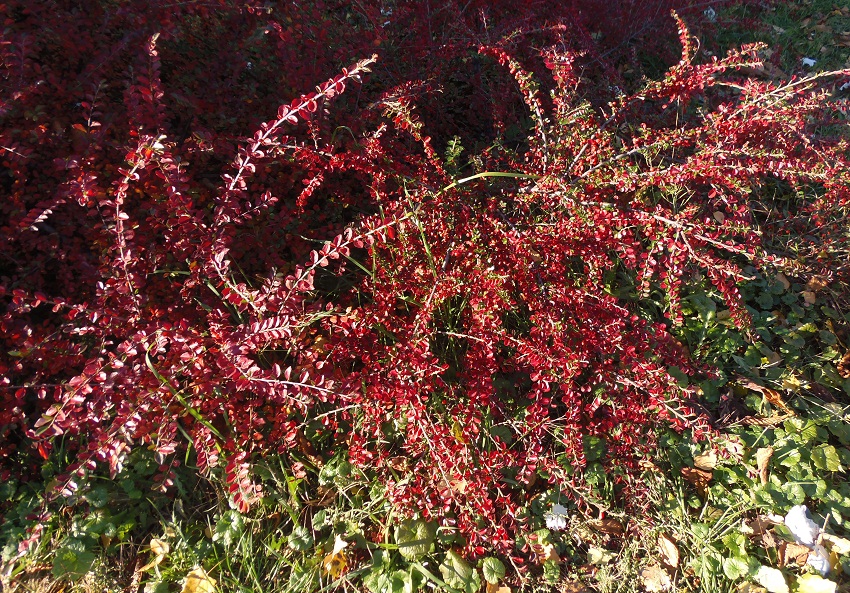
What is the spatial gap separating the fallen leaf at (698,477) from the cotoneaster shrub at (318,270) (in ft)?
0.63

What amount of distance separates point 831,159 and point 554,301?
1625 millimetres

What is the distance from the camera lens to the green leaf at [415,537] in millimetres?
1917

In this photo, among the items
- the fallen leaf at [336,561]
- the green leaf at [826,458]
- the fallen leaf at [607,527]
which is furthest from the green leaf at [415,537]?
the green leaf at [826,458]

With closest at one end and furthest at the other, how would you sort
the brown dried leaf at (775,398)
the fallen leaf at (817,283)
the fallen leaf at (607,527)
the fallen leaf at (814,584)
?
1. the fallen leaf at (814,584)
2. the fallen leaf at (607,527)
3. the brown dried leaf at (775,398)
4. the fallen leaf at (817,283)

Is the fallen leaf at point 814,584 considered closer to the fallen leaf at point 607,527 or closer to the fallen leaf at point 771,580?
the fallen leaf at point 771,580

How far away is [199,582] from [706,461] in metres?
1.88

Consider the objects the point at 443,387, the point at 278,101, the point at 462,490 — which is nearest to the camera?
the point at 462,490

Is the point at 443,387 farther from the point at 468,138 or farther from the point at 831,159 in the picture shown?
the point at 831,159

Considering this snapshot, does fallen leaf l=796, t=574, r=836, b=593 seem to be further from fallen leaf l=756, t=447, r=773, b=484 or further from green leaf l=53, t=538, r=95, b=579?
green leaf l=53, t=538, r=95, b=579

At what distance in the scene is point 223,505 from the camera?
2.04 meters

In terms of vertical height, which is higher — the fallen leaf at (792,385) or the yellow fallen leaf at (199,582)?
the yellow fallen leaf at (199,582)

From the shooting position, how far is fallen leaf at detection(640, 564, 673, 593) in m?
1.92

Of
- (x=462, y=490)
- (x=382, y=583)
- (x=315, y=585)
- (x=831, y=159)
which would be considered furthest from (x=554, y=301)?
(x=831, y=159)

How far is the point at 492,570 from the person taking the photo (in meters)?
1.88
